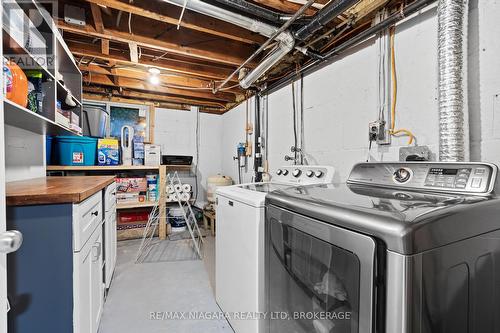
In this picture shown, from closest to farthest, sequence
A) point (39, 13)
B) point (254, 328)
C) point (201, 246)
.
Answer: point (254, 328), point (39, 13), point (201, 246)

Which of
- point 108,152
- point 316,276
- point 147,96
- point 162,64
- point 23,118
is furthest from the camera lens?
point 147,96

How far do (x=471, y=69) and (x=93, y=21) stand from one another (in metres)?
2.50

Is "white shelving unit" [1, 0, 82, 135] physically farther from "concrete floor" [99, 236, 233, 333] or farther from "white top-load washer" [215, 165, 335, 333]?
"concrete floor" [99, 236, 233, 333]

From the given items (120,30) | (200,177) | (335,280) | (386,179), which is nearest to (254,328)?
(335,280)

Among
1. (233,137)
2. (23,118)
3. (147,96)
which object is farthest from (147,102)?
(23,118)

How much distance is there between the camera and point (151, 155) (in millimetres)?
3438

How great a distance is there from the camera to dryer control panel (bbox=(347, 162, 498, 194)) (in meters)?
0.81

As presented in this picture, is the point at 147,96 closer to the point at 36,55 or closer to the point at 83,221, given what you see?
the point at 36,55

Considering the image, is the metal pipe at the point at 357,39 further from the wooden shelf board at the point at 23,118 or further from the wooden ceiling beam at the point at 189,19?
the wooden shelf board at the point at 23,118

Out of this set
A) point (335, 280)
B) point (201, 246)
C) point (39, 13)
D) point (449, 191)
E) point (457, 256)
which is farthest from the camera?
point (201, 246)

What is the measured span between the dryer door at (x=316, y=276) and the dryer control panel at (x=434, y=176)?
0.51 m

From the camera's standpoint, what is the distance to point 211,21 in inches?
72.9

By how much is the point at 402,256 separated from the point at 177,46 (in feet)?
7.46

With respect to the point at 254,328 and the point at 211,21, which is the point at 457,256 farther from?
the point at 211,21
